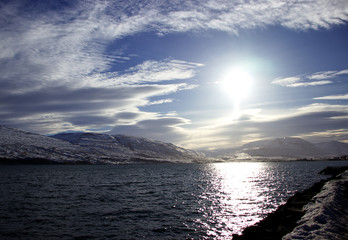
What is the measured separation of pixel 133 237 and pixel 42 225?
11.8 m

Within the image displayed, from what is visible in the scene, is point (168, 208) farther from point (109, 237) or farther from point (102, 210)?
point (109, 237)

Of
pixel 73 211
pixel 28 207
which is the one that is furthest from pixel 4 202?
pixel 73 211

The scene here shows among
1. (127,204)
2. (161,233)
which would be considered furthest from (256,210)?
(127,204)

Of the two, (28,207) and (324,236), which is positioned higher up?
(324,236)

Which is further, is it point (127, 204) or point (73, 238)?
point (127, 204)

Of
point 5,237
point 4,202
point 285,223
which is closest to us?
point 5,237

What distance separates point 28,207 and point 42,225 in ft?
38.0

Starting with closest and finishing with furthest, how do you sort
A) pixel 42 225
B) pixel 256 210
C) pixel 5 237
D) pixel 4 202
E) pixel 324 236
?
pixel 324 236, pixel 5 237, pixel 42 225, pixel 256 210, pixel 4 202

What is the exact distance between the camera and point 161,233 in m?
26.1

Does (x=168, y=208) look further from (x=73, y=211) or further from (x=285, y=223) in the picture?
(x=285, y=223)

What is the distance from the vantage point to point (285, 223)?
2580cm

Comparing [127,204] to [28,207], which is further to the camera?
[127,204]

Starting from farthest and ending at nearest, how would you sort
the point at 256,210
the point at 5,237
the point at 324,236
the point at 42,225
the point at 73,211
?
the point at 256,210 < the point at 73,211 < the point at 42,225 < the point at 5,237 < the point at 324,236

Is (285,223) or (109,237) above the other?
(285,223)
